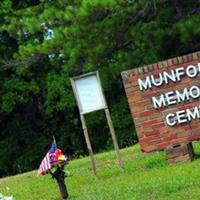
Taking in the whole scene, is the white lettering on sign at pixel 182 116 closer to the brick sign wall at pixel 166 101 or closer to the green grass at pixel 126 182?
the brick sign wall at pixel 166 101

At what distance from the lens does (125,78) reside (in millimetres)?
12797

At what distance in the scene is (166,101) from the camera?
12633 millimetres

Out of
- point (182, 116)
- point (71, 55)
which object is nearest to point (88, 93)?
point (182, 116)

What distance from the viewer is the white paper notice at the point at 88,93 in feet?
42.3

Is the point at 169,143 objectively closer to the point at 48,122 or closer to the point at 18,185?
the point at 18,185

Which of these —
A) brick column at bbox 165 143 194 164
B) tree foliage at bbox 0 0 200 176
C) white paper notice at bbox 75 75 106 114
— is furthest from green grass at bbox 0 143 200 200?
tree foliage at bbox 0 0 200 176

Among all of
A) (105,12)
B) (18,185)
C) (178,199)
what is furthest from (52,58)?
Result: (178,199)

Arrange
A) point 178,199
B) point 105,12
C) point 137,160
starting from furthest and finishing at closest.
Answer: point 105,12, point 137,160, point 178,199

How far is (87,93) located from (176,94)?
1.57m

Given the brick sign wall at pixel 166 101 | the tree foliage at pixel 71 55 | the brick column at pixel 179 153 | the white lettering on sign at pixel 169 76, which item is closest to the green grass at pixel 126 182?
the brick column at pixel 179 153

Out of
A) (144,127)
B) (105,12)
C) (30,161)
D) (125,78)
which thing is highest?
(105,12)

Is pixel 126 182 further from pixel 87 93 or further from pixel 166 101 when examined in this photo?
pixel 87 93

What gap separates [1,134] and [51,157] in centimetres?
2278

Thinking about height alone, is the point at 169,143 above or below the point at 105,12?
below
